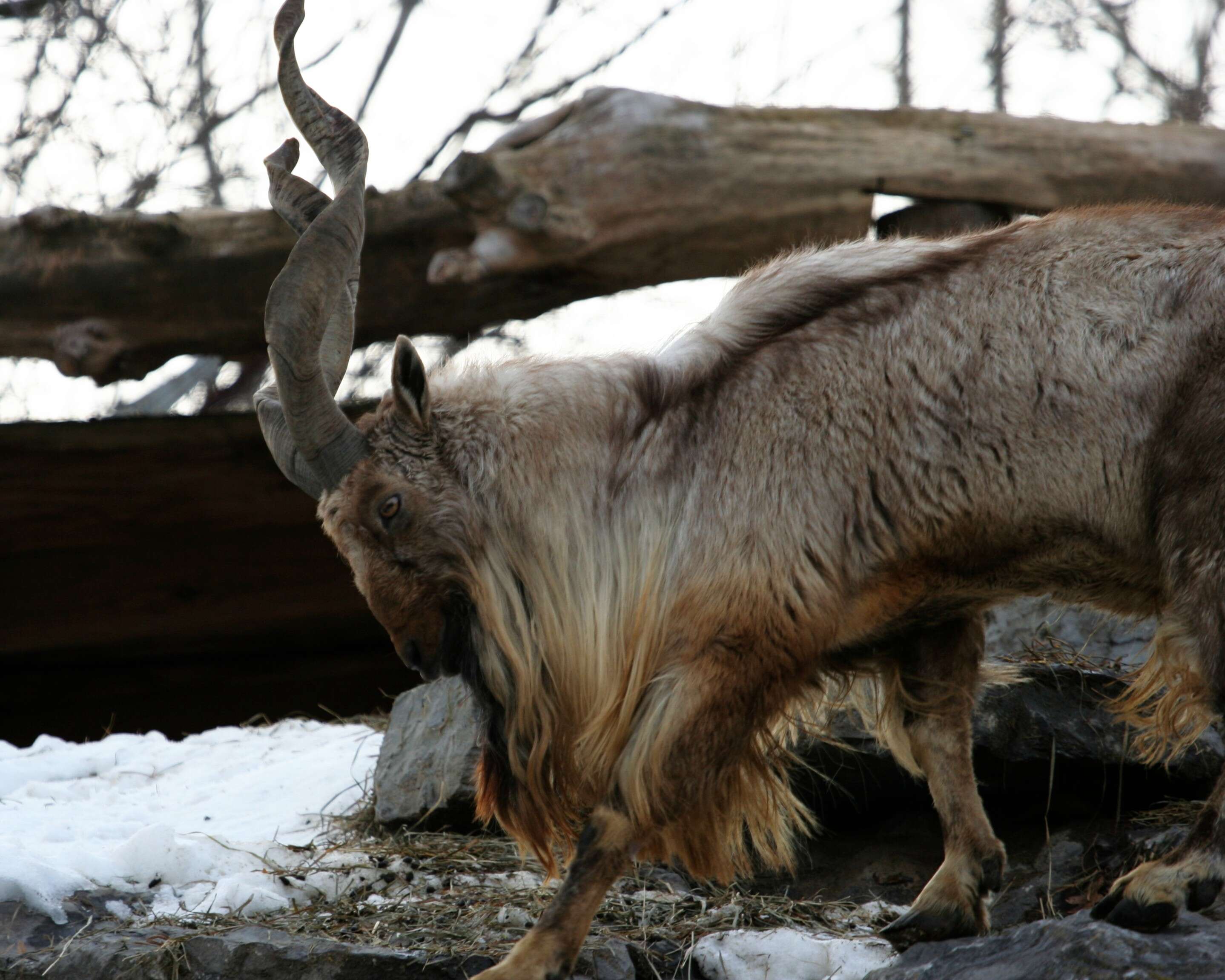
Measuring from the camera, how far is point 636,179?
5.61m

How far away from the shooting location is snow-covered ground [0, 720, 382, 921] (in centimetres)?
396

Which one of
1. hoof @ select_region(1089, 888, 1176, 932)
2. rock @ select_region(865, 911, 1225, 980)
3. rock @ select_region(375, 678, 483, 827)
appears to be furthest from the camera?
rock @ select_region(375, 678, 483, 827)

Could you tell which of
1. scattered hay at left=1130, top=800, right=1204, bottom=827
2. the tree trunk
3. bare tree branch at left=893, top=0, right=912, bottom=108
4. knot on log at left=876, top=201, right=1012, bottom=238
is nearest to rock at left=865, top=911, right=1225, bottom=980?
scattered hay at left=1130, top=800, right=1204, bottom=827

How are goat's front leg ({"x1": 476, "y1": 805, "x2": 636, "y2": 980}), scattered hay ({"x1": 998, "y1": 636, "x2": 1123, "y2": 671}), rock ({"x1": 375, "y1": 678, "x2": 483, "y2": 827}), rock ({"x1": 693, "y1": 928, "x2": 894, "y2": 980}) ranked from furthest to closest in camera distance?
1. rock ({"x1": 375, "y1": 678, "x2": 483, "y2": 827})
2. scattered hay ({"x1": 998, "y1": 636, "x2": 1123, "y2": 671})
3. rock ({"x1": 693, "y1": 928, "x2": 894, "y2": 980})
4. goat's front leg ({"x1": 476, "y1": 805, "x2": 636, "y2": 980})

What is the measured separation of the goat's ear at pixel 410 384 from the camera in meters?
3.39

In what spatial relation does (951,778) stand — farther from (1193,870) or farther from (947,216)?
(947,216)

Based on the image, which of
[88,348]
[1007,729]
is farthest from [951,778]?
[88,348]

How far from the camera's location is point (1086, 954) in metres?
2.59

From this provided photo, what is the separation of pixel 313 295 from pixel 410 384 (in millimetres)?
358

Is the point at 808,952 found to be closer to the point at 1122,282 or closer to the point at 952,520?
the point at 952,520

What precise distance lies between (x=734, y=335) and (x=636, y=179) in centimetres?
234

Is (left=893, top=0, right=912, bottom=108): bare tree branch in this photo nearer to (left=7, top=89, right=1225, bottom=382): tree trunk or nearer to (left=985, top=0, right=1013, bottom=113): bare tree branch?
(left=985, top=0, right=1013, bottom=113): bare tree branch

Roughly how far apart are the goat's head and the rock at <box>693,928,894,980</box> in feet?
3.59

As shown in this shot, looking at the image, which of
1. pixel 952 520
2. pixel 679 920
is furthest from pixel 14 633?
pixel 952 520
